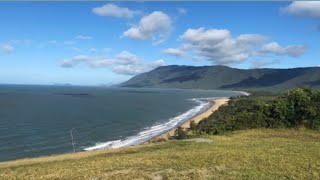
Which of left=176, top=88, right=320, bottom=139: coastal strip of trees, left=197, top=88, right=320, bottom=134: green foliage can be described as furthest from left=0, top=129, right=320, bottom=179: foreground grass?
left=197, top=88, right=320, bottom=134: green foliage

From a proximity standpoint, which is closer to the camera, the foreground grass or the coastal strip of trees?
the foreground grass

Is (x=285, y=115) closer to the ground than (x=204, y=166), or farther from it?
farther from it

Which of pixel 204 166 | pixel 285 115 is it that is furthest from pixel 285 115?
pixel 204 166

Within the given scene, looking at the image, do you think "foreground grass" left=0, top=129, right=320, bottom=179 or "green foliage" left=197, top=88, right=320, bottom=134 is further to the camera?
"green foliage" left=197, top=88, right=320, bottom=134

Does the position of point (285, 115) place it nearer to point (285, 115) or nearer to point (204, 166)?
point (285, 115)

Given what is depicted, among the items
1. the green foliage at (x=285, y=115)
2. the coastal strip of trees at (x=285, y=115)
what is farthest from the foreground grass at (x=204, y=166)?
the green foliage at (x=285, y=115)

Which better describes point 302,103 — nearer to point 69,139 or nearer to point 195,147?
point 195,147

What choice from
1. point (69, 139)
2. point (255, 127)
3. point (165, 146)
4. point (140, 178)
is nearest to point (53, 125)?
point (69, 139)

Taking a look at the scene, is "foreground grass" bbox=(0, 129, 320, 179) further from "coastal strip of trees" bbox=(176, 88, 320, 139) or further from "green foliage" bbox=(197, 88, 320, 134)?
"green foliage" bbox=(197, 88, 320, 134)

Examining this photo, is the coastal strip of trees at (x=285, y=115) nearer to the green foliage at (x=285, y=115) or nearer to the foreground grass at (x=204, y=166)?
the green foliage at (x=285, y=115)

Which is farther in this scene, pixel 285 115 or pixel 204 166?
pixel 285 115

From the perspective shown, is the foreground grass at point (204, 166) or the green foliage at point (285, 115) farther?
the green foliage at point (285, 115)
